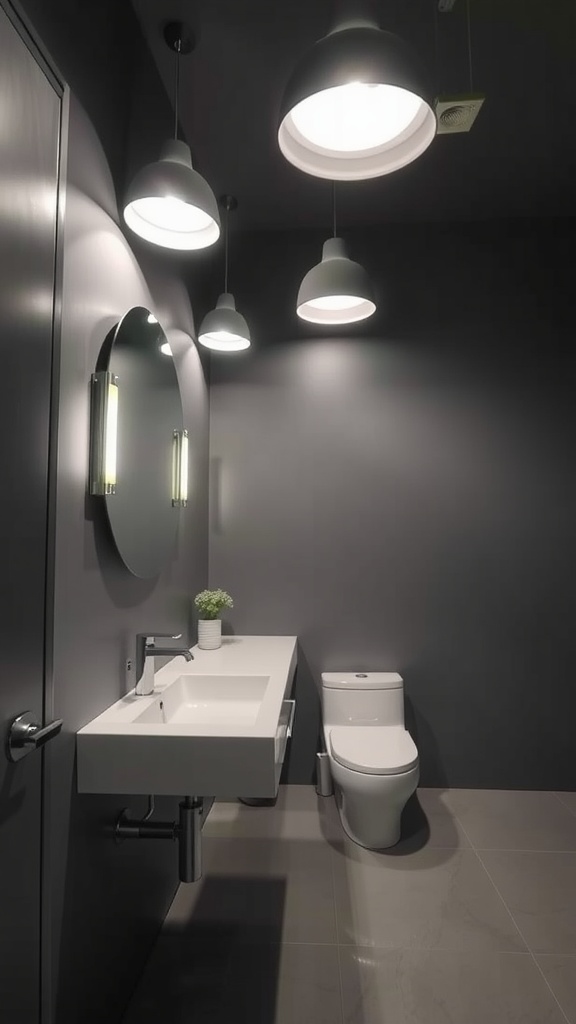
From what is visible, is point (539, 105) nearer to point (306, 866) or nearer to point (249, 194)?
point (249, 194)

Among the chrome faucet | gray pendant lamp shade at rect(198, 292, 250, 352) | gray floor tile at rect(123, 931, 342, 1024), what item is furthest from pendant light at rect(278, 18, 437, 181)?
gray floor tile at rect(123, 931, 342, 1024)

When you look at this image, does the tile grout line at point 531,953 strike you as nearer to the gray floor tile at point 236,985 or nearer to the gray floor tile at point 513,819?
the gray floor tile at point 513,819

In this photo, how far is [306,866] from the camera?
218cm

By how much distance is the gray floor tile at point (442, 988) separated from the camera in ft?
4.94

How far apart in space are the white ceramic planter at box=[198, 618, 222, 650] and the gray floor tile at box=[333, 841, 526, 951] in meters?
1.05

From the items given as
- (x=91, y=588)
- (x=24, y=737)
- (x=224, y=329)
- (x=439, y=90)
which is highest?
(x=439, y=90)

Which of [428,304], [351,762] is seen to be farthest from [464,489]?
[351,762]

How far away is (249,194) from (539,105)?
137 centimetres

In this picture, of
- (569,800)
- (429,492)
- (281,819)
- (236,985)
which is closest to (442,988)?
(236,985)

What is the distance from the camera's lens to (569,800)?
8.96ft

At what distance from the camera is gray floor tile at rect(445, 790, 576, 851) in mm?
2355

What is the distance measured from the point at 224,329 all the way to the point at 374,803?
86.2 inches

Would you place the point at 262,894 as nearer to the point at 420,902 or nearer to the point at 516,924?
the point at 420,902

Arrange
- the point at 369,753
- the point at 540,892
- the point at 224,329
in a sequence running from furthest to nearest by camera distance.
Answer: the point at 224,329 → the point at 369,753 → the point at 540,892
